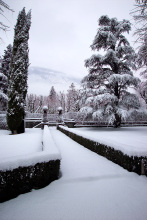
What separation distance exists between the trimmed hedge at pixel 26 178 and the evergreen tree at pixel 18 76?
9520 millimetres

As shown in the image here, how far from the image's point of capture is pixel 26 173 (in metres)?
2.29

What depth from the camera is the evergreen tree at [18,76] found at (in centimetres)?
1091

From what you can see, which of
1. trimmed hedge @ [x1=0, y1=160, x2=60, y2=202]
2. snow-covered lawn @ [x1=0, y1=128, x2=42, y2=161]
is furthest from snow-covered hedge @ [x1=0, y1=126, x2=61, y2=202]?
snow-covered lawn @ [x1=0, y1=128, x2=42, y2=161]

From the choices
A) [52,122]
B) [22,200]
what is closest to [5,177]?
[22,200]

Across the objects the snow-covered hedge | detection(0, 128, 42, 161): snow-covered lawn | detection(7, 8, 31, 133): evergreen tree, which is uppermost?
detection(7, 8, 31, 133): evergreen tree

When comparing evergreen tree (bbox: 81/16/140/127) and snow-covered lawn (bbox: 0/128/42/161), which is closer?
snow-covered lawn (bbox: 0/128/42/161)

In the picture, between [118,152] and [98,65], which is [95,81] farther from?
[118,152]

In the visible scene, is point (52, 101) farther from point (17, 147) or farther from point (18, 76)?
point (17, 147)

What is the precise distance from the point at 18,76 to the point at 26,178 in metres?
10.8

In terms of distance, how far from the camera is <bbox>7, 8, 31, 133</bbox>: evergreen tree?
10.9 metres

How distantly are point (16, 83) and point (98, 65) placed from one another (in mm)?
9036

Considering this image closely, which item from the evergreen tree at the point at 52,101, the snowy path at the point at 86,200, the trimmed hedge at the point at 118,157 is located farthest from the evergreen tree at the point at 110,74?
the evergreen tree at the point at 52,101

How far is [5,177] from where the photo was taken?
2082 mm

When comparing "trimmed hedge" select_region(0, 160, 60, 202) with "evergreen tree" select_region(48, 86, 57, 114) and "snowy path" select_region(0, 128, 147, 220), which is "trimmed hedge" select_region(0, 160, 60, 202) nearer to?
"snowy path" select_region(0, 128, 147, 220)
